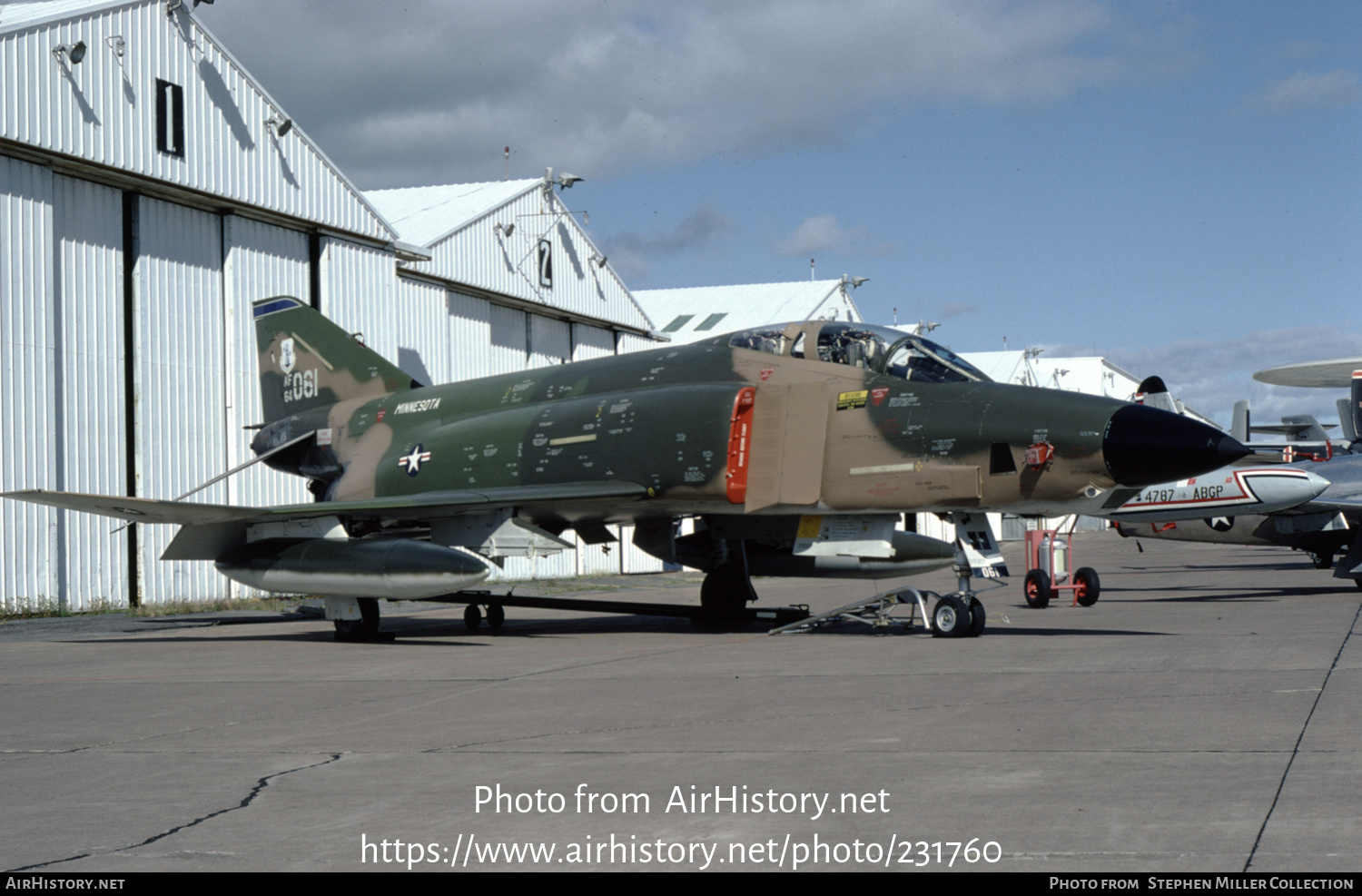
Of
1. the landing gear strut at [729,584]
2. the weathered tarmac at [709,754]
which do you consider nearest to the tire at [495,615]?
the landing gear strut at [729,584]

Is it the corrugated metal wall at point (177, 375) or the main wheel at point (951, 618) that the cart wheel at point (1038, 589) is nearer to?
the main wheel at point (951, 618)

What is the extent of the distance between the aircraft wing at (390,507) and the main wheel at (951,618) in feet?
11.7

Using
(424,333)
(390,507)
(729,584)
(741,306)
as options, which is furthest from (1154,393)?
(741,306)

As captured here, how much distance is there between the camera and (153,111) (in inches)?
770

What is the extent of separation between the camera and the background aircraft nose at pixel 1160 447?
1009 cm

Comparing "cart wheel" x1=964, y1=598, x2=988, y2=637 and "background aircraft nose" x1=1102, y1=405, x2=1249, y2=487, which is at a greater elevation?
"background aircraft nose" x1=1102, y1=405, x2=1249, y2=487

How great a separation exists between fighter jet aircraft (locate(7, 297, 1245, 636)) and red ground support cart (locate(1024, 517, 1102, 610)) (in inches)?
154

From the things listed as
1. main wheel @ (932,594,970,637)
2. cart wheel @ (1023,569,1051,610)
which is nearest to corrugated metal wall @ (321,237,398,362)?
cart wheel @ (1023,569,1051,610)

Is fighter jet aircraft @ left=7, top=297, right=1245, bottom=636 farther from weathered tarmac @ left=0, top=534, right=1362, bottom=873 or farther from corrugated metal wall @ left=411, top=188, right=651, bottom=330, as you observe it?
corrugated metal wall @ left=411, top=188, right=651, bottom=330

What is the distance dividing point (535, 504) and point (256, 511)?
10.2 ft

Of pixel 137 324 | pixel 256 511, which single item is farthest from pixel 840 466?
pixel 137 324

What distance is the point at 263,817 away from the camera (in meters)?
4.49

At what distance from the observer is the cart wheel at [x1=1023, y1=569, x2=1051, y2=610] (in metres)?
17.5

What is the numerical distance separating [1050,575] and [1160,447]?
909cm
